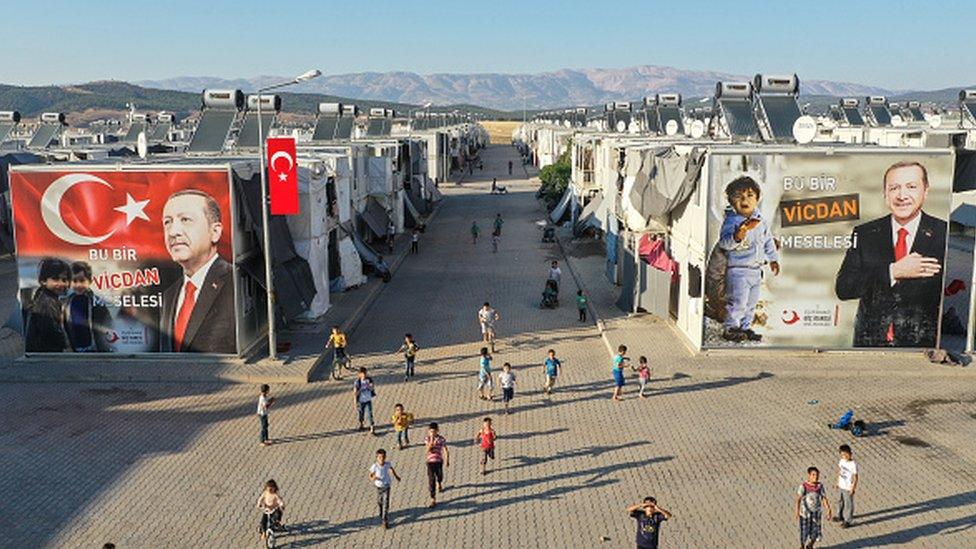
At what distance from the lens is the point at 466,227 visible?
45.4 metres

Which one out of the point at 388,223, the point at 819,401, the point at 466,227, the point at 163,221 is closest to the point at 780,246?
the point at 819,401

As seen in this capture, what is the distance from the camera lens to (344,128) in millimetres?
44938

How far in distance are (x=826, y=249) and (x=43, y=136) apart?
149 feet

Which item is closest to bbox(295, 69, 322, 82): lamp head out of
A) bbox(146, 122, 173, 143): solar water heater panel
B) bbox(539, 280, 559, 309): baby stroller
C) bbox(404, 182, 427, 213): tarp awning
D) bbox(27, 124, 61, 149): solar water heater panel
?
bbox(539, 280, 559, 309): baby stroller

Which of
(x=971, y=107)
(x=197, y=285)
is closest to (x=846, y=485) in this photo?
(x=197, y=285)

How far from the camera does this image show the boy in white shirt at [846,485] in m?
12.0

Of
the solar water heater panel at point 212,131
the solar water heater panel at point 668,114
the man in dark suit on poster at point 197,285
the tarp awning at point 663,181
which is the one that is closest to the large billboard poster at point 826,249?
the tarp awning at point 663,181

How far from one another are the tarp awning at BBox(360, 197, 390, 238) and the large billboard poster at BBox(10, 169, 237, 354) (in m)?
14.2

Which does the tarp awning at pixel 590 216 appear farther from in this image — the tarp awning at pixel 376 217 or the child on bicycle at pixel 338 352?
the child on bicycle at pixel 338 352

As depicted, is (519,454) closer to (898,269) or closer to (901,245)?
(898,269)

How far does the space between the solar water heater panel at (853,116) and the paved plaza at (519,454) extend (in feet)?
166

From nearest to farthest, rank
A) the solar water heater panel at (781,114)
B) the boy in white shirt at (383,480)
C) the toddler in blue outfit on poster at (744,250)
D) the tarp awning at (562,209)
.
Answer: the boy in white shirt at (383,480) → the toddler in blue outfit on poster at (744,250) → the solar water heater panel at (781,114) → the tarp awning at (562,209)

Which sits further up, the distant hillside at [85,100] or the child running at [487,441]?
the distant hillside at [85,100]

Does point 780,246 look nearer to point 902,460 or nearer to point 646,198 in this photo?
point 646,198
